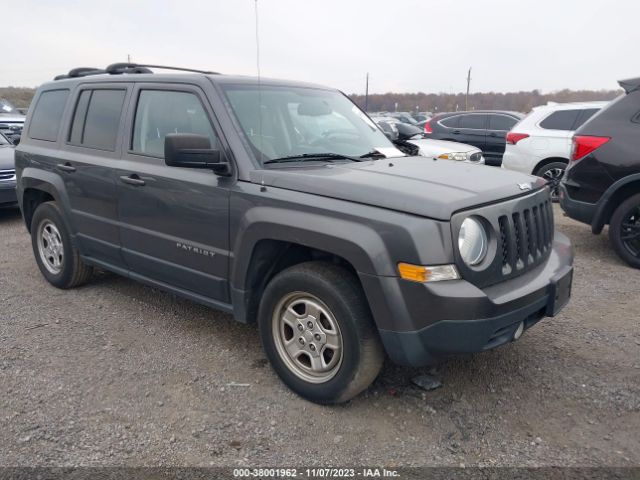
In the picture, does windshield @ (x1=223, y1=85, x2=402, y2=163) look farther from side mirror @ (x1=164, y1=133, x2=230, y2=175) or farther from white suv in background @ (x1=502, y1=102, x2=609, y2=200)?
white suv in background @ (x1=502, y1=102, x2=609, y2=200)

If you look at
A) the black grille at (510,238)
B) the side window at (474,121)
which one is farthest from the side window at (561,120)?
the black grille at (510,238)

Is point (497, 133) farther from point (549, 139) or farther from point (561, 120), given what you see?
point (549, 139)

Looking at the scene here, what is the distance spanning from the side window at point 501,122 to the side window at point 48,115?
30.6 ft

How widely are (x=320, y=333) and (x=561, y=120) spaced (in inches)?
293

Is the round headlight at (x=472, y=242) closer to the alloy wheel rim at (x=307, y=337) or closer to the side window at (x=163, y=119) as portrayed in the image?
the alloy wheel rim at (x=307, y=337)

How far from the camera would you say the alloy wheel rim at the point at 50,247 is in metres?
4.89

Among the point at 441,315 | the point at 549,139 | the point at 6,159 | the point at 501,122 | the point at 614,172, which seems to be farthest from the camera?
the point at 501,122

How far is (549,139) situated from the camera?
28.3ft

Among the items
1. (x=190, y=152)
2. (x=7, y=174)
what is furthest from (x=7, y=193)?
(x=190, y=152)

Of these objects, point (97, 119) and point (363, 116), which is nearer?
point (97, 119)

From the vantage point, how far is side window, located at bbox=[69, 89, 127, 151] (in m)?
4.09

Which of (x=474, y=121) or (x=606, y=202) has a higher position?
(x=474, y=121)

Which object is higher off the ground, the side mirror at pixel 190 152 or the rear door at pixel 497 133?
the side mirror at pixel 190 152

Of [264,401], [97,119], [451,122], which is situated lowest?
[264,401]
